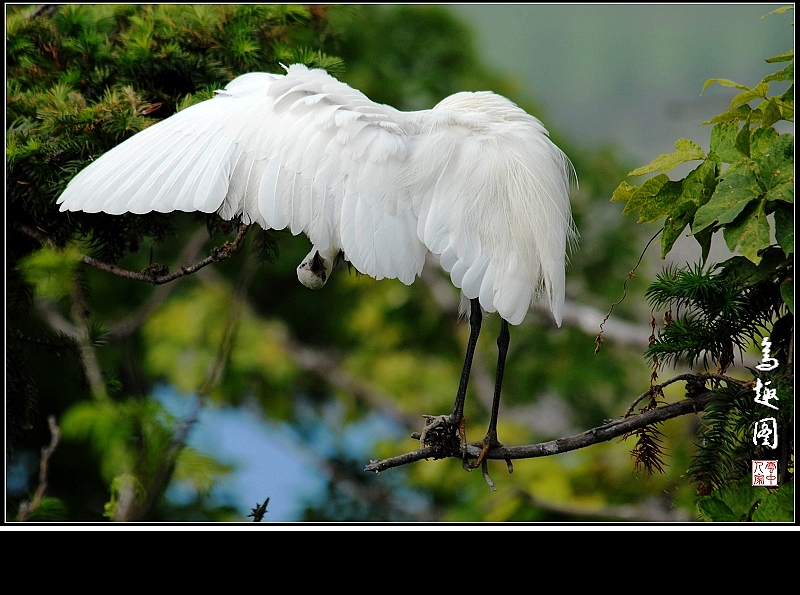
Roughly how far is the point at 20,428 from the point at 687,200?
1.47 meters

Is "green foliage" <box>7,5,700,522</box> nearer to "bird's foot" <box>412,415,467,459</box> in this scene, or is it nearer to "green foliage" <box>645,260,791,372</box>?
"bird's foot" <box>412,415,467,459</box>

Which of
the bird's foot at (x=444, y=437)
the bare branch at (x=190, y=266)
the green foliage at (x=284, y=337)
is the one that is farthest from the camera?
the green foliage at (x=284, y=337)

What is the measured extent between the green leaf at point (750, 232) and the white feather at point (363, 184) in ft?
1.03

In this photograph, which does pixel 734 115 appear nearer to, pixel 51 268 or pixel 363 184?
pixel 363 184

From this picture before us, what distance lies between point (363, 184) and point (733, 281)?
616 mm

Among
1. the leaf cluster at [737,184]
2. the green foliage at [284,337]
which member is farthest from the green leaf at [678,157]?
the green foliage at [284,337]

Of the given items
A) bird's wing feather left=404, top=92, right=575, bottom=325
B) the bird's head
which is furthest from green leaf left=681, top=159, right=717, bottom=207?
the bird's head

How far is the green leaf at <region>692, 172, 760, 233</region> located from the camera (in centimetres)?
114

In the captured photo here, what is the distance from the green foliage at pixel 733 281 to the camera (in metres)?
1.17

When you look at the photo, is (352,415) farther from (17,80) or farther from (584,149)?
(17,80)

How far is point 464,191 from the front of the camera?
1.35 m

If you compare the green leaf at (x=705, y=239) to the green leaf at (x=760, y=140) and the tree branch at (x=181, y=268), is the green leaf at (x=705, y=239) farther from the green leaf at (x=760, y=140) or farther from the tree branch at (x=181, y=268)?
the tree branch at (x=181, y=268)

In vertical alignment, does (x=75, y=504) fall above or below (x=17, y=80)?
below
